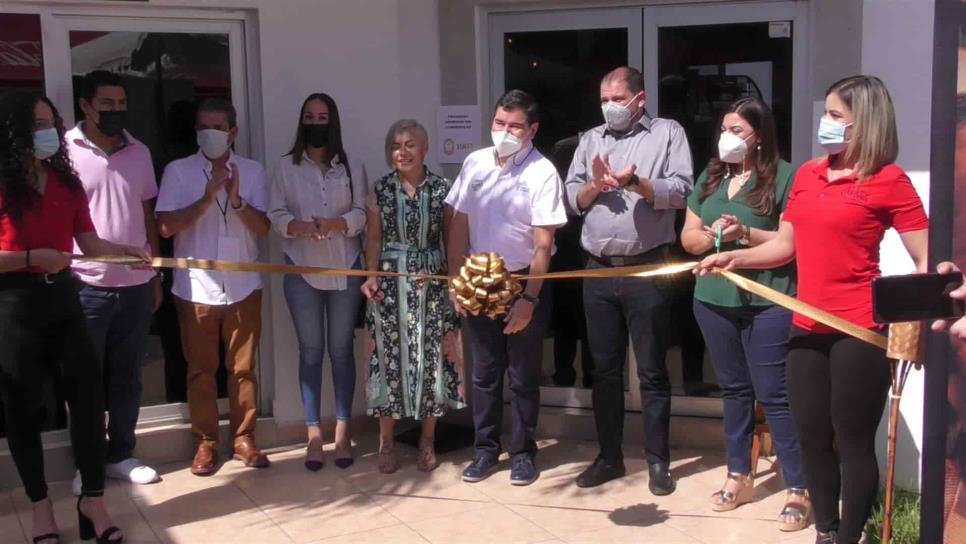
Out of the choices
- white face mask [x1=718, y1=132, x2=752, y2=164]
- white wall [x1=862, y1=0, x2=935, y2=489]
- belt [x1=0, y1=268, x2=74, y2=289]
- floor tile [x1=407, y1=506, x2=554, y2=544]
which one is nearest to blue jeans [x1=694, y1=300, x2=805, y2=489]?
white wall [x1=862, y1=0, x2=935, y2=489]

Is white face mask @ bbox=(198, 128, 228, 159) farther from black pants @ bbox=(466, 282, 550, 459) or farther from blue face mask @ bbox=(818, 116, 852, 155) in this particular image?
blue face mask @ bbox=(818, 116, 852, 155)

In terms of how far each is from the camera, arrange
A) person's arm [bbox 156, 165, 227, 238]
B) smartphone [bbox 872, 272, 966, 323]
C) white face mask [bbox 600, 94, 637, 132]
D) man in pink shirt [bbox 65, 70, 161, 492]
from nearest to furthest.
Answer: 1. smartphone [bbox 872, 272, 966, 323]
2. white face mask [bbox 600, 94, 637, 132]
3. man in pink shirt [bbox 65, 70, 161, 492]
4. person's arm [bbox 156, 165, 227, 238]

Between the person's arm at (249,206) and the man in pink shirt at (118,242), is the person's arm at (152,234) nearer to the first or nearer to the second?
the man in pink shirt at (118,242)

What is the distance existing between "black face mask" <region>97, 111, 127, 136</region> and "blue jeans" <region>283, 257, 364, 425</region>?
44.7 inches

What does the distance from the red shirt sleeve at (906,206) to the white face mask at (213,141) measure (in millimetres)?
3390

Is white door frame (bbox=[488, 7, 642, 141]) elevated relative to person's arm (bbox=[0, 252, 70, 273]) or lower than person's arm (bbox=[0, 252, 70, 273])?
elevated

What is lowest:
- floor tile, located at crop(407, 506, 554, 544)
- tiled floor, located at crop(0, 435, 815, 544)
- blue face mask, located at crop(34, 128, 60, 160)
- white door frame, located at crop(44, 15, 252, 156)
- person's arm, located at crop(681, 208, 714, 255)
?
floor tile, located at crop(407, 506, 554, 544)

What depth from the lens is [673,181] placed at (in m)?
5.04

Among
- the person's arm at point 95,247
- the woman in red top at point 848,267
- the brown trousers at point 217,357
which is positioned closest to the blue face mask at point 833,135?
the woman in red top at point 848,267


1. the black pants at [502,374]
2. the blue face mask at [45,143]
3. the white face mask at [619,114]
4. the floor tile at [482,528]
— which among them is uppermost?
the white face mask at [619,114]

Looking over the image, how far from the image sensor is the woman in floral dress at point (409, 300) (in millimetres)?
5543

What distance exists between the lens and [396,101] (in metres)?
6.23

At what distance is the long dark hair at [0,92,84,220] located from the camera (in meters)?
4.30

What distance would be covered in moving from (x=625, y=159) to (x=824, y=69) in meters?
1.30
